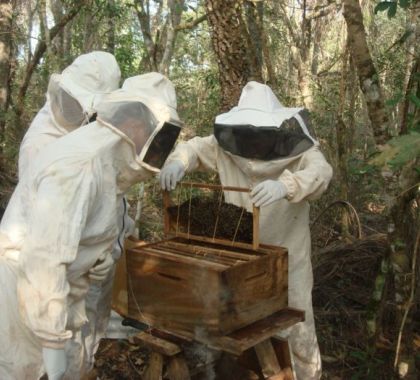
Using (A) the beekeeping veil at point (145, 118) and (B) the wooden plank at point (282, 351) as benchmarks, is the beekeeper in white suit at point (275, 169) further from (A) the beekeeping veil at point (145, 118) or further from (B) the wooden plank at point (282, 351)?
(A) the beekeeping veil at point (145, 118)

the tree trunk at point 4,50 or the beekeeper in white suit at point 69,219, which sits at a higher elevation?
the tree trunk at point 4,50

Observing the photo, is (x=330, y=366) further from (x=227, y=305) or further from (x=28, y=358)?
(x=28, y=358)

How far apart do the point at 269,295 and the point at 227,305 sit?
311mm

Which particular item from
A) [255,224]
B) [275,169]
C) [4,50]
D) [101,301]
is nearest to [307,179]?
[275,169]

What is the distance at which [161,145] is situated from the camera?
2.00 metres

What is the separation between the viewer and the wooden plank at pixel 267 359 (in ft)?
8.20

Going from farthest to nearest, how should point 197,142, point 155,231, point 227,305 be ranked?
1. point 155,231
2. point 197,142
3. point 227,305

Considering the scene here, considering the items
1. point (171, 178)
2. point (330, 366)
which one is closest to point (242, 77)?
point (171, 178)

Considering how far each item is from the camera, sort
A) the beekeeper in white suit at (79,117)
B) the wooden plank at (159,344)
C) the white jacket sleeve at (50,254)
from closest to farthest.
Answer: the white jacket sleeve at (50,254), the wooden plank at (159,344), the beekeeper in white suit at (79,117)

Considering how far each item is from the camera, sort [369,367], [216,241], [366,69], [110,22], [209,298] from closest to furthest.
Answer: [209,298], [216,241], [369,367], [366,69], [110,22]

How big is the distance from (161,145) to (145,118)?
0.13 metres

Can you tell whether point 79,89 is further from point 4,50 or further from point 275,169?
point 4,50

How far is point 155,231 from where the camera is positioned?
5703 mm

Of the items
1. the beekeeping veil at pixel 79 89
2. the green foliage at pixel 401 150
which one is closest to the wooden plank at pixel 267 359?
the green foliage at pixel 401 150
